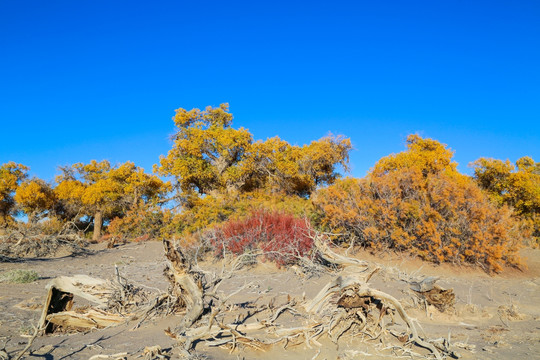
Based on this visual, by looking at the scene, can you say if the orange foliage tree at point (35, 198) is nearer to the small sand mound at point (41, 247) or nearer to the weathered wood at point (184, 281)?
the small sand mound at point (41, 247)

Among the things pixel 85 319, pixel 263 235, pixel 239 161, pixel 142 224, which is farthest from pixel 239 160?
pixel 85 319

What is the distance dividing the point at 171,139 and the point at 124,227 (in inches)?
236

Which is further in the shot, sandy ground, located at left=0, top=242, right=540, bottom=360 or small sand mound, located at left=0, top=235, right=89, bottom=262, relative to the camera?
small sand mound, located at left=0, top=235, right=89, bottom=262

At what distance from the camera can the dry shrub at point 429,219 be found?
8828 millimetres

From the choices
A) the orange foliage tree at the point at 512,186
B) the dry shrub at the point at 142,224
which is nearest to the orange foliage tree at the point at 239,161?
the dry shrub at the point at 142,224

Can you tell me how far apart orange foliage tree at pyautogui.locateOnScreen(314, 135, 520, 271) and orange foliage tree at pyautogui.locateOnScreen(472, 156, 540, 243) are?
28.4 feet

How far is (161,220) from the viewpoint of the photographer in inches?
677

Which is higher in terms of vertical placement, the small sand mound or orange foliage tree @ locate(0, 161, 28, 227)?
orange foliage tree @ locate(0, 161, 28, 227)

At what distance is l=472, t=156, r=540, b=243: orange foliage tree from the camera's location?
1673cm

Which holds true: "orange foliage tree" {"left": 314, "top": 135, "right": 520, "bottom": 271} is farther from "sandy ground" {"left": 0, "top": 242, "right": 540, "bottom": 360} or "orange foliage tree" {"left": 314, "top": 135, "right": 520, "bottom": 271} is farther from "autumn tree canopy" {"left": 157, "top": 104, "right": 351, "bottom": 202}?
"autumn tree canopy" {"left": 157, "top": 104, "right": 351, "bottom": 202}

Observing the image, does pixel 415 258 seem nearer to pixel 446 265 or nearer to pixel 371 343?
pixel 446 265

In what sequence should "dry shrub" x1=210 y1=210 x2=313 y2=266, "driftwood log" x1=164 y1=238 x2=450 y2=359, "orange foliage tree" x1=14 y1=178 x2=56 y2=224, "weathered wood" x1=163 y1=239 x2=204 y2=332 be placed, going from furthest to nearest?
"orange foliage tree" x1=14 y1=178 x2=56 y2=224, "dry shrub" x1=210 y1=210 x2=313 y2=266, "weathered wood" x1=163 y1=239 x2=204 y2=332, "driftwood log" x1=164 y1=238 x2=450 y2=359

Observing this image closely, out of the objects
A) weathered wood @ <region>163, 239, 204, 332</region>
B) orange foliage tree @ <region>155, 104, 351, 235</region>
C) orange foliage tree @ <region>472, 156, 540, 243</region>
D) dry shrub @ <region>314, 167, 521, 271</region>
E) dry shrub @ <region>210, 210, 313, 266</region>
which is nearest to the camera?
weathered wood @ <region>163, 239, 204, 332</region>

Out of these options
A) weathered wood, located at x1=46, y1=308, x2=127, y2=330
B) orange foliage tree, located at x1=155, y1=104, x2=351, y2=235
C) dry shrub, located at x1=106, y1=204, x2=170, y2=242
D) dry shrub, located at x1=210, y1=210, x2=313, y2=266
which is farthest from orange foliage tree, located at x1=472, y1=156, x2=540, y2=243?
weathered wood, located at x1=46, y1=308, x2=127, y2=330
